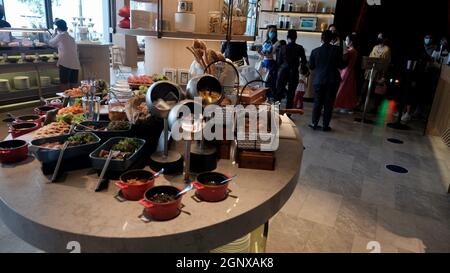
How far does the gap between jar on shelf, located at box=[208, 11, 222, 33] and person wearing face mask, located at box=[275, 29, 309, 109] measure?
3.26 meters

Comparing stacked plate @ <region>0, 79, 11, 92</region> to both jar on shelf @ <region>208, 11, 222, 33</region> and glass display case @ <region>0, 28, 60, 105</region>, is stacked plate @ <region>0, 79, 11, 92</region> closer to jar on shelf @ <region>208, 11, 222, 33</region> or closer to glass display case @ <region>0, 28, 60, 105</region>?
glass display case @ <region>0, 28, 60, 105</region>

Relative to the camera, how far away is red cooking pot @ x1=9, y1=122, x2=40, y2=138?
1.61 metres

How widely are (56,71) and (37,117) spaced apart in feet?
15.9

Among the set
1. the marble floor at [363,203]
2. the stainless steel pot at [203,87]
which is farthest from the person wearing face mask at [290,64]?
the stainless steel pot at [203,87]

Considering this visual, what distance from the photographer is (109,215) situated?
993 millimetres

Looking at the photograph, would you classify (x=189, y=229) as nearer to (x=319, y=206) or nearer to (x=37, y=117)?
(x=37, y=117)

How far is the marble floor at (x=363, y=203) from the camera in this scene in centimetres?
237

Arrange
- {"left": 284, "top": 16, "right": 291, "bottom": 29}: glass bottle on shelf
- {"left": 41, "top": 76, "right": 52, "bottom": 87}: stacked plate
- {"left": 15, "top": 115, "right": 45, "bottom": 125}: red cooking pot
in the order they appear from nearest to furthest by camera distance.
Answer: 1. {"left": 15, "top": 115, "right": 45, "bottom": 125}: red cooking pot
2. {"left": 41, "top": 76, "right": 52, "bottom": 87}: stacked plate
3. {"left": 284, "top": 16, "right": 291, "bottom": 29}: glass bottle on shelf

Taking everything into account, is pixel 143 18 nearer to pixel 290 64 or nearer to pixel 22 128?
pixel 22 128

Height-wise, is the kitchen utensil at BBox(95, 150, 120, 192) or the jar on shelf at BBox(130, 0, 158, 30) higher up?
the jar on shelf at BBox(130, 0, 158, 30)

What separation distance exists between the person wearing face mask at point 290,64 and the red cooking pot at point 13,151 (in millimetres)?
4561

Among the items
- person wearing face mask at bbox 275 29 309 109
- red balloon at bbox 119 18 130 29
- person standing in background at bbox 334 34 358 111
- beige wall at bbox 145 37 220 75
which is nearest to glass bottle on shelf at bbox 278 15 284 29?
person standing in background at bbox 334 34 358 111

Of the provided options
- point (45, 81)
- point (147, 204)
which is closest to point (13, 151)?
point (147, 204)

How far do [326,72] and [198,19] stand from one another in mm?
3071
